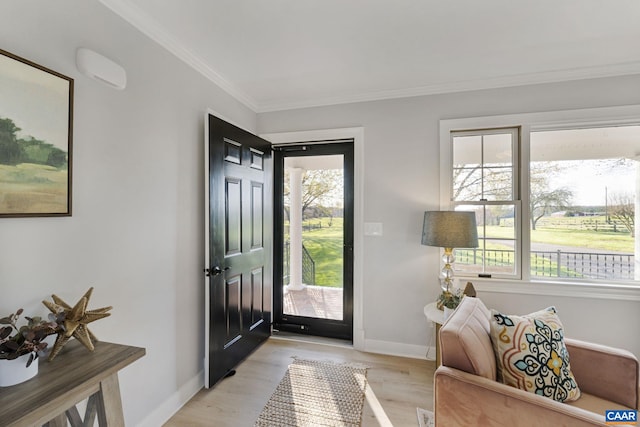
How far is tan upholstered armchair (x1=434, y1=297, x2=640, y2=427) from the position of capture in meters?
1.12

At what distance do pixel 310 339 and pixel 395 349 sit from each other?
86 centimetres

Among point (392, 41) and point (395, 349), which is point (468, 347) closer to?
point (395, 349)

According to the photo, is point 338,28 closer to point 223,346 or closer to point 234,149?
point 234,149

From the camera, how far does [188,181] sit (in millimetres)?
2068

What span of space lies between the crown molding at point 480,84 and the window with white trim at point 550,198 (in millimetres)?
346

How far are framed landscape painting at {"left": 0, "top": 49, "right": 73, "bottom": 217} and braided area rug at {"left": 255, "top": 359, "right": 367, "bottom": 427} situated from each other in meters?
1.68

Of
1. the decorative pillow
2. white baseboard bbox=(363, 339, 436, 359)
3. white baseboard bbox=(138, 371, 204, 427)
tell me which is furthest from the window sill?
white baseboard bbox=(138, 371, 204, 427)

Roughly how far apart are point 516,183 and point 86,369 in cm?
301

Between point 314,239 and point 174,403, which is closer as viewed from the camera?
point 174,403

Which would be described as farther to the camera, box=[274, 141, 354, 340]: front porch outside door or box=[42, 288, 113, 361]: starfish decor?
A: box=[274, 141, 354, 340]: front porch outside door

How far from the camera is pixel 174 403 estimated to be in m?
1.92

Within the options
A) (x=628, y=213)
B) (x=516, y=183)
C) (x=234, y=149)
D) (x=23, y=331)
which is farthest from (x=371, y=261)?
(x=23, y=331)

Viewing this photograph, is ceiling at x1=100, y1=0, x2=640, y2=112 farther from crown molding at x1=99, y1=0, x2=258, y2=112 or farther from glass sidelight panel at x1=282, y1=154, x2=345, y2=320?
glass sidelight panel at x1=282, y1=154, x2=345, y2=320

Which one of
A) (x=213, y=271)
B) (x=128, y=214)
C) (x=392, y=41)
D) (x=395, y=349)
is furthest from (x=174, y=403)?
(x=392, y=41)
